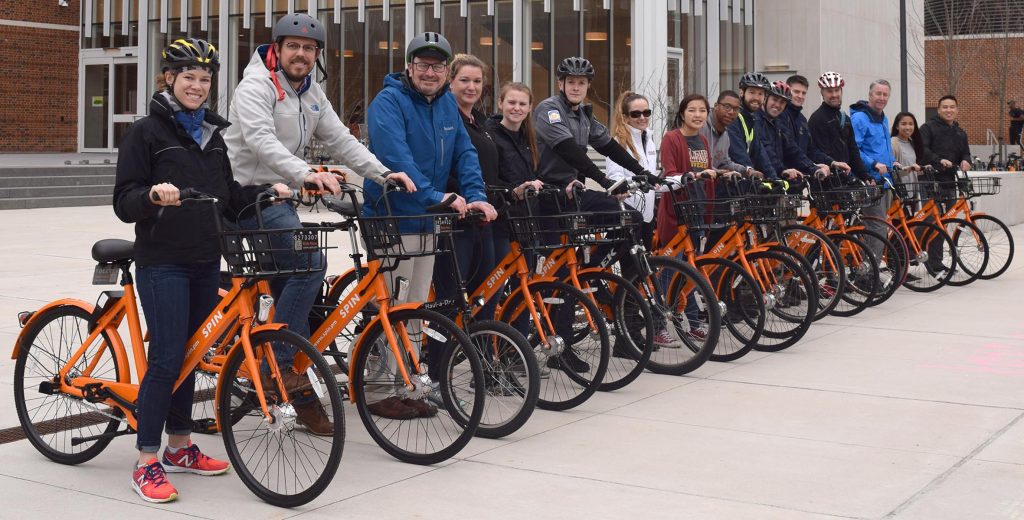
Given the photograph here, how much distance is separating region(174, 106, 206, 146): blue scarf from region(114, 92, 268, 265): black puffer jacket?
2cm

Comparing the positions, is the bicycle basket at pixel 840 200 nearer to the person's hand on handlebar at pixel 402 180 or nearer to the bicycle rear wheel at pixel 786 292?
the bicycle rear wheel at pixel 786 292

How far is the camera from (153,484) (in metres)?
4.88

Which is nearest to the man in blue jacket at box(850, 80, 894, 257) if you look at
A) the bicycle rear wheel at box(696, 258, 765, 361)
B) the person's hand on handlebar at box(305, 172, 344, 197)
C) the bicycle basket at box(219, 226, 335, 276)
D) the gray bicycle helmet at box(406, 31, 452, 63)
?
the bicycle rear wheel at box(696, 258, 765, 361)

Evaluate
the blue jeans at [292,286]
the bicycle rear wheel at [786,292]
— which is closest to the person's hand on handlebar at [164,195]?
the blue jeans at [292,286]

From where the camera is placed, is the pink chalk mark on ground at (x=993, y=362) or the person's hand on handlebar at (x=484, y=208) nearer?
the person's hand on handlebar at (x=484, y=208)

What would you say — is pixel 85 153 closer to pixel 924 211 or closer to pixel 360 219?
pixel 924 211

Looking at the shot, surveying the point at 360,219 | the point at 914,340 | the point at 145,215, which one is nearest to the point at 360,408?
the point at 360,219

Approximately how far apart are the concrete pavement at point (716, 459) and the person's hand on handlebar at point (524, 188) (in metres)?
1.19

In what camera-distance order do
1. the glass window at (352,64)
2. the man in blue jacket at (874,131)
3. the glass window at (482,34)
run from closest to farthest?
the man in blue jacket at (874,131) < the glass window at (482,34) < the glass window at (352,64)

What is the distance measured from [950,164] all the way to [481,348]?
26.3ft

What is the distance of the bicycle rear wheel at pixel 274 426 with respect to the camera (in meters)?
4.67

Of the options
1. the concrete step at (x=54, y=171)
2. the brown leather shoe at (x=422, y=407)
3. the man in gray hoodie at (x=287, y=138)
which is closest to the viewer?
the man in gray hoodie at (x=287, y=138)

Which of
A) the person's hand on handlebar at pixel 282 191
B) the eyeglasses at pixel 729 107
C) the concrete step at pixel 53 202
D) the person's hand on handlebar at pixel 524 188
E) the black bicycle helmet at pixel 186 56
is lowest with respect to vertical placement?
the person's hand on handlebar at pixel 282 191

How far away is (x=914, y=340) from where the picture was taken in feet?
29.8
